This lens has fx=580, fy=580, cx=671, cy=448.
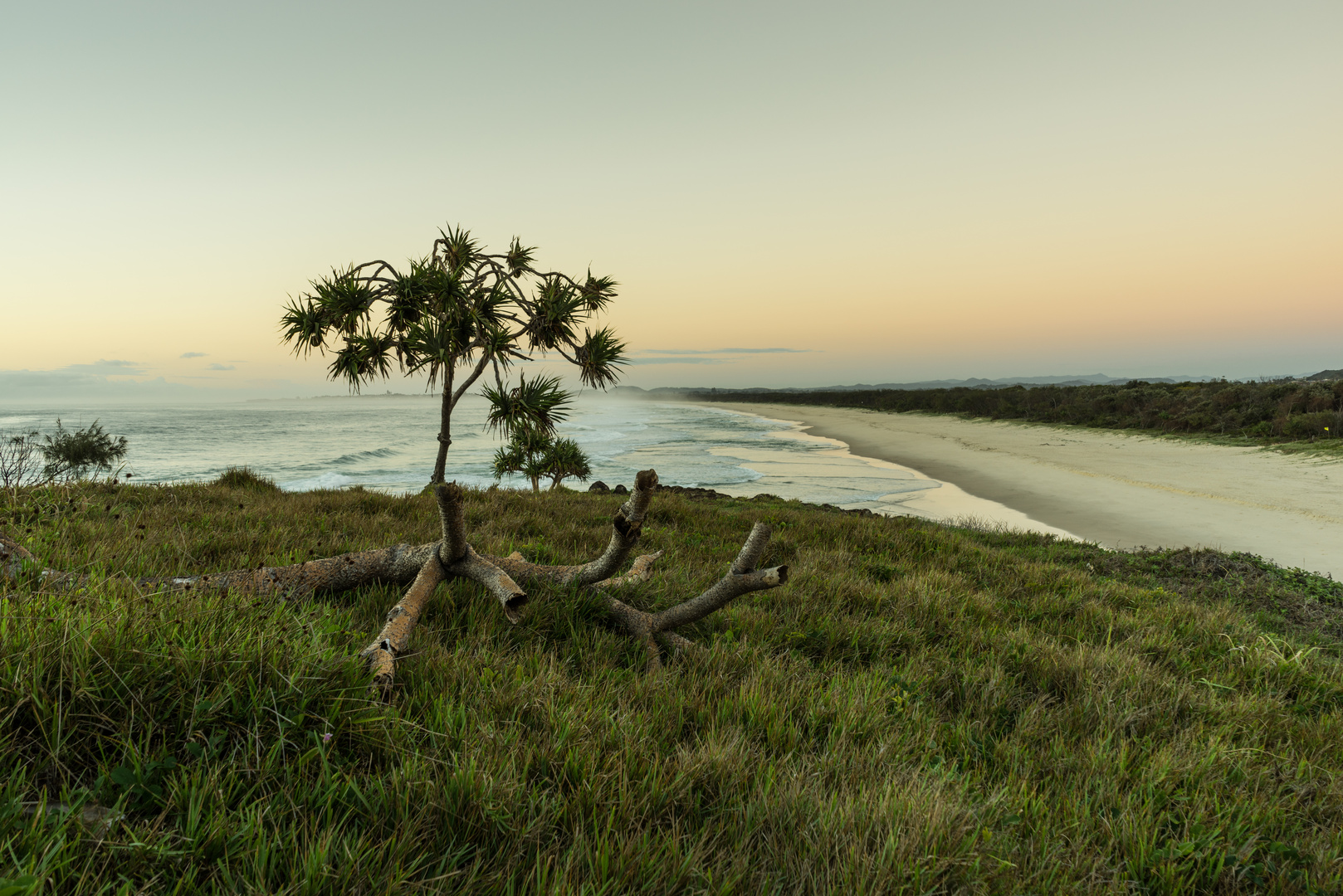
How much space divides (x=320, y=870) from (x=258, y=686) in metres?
0.72

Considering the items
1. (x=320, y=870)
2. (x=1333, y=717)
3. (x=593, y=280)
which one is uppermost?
(x=593, y=280)

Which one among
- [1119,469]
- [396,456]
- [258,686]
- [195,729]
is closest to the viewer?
[195,729]

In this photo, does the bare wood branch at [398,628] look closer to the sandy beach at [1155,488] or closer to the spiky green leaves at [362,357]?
the spiky green leaves at [362,357]

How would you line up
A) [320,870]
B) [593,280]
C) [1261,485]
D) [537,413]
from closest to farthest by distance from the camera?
[320,870]
[537,413]
[593,280]
[1261,485]

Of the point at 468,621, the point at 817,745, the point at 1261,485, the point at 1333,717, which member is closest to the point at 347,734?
the point at 468,621

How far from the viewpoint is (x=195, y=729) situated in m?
1.67

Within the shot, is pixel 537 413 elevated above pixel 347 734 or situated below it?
above

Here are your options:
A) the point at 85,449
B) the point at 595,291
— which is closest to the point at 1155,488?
the point at 595,291

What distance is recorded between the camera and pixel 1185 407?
36.5 m

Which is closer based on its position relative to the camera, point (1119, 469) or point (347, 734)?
point (347, 734)

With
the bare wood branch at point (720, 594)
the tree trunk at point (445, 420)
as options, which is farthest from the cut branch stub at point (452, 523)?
the tree trunk at point (445, 420)

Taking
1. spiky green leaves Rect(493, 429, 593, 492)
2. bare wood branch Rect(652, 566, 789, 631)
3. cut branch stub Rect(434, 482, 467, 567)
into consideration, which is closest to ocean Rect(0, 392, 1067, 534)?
spiky green leaves Rect(493, 429, 593, 492)

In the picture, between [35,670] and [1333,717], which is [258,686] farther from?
[1333,717]

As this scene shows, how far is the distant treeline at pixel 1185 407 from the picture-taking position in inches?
1050
